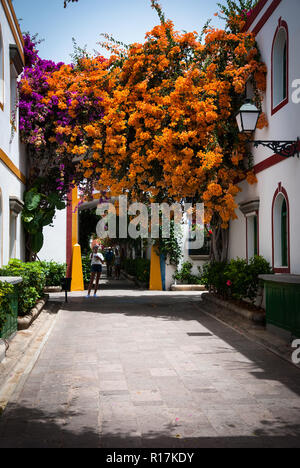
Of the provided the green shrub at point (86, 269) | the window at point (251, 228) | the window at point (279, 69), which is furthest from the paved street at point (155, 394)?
the green shrub at point (86, 269)

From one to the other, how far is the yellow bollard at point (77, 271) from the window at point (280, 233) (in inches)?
470

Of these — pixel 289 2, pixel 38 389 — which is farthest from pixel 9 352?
pixel 289 2

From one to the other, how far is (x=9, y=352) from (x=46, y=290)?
14049mm

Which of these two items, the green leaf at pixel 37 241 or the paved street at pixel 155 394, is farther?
the green leaf at pixel 37 241

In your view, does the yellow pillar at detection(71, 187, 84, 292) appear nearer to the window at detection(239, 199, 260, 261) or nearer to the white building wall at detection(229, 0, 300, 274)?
the white building wall at detection(229, 0, 300, 274)

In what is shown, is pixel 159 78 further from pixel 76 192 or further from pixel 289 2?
pixel 76 192

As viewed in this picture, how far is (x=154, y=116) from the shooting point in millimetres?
15117

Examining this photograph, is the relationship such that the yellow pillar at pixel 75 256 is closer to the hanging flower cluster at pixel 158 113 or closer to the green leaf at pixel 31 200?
the hanging flower cluster at pixel 158 113

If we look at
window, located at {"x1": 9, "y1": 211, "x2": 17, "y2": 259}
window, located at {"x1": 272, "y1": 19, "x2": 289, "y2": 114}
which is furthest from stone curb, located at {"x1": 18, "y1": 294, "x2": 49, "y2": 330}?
window, located at {"x1": 272, "y1": 19, "x2": 289, "y2": 114}

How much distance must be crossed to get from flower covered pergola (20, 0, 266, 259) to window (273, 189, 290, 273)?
1.68m

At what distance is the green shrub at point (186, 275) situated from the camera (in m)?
23.9

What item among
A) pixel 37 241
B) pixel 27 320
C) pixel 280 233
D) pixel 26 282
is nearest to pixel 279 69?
pixel 280 233

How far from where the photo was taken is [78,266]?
23.2 meters

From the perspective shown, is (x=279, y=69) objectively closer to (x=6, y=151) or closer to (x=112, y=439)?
(x=6, y=151)
